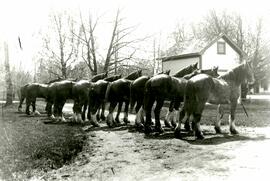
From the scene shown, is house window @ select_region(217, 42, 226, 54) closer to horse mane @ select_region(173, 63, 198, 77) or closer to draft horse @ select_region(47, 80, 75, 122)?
draft horse @ select_region(47, 80, 75, 122)

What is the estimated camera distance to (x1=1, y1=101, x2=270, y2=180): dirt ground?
632cm

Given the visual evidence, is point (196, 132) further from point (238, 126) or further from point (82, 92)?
point (82, 92)

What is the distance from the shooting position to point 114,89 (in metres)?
13.4

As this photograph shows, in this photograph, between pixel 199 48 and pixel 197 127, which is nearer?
pixel 197 127

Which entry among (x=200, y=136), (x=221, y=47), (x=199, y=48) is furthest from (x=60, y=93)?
(x=221, y=47)

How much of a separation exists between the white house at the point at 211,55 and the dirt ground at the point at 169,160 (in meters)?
22.5

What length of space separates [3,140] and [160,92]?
5.19 meters

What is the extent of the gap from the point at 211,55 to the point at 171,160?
26609mm

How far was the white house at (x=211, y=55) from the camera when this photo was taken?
31930 mm

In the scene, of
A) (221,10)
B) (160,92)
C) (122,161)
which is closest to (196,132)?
(160,92)

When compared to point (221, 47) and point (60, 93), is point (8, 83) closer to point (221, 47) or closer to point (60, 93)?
point (60, 93)

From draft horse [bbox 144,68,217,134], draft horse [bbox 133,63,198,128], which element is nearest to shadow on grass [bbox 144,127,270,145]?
draft horse [bbox 144,68,217,134]

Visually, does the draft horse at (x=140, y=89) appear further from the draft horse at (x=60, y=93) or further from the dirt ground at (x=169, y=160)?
the draft horse at (x=60, y=93)

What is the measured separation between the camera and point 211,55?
107 feet
